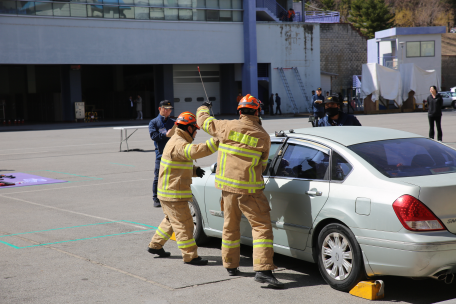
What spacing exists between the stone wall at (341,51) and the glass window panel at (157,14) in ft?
70.8

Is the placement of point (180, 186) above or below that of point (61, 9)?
below

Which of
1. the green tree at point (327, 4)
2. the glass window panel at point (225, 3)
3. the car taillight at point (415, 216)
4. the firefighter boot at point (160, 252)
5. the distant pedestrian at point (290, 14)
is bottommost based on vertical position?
the firefighter boot at point (160, 252)

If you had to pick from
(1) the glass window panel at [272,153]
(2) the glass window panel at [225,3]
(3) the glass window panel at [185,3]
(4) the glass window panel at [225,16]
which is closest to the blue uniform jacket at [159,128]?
(1) the glass window panel at [272,153]

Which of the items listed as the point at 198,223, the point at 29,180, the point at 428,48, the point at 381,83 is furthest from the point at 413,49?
the point at 198,223

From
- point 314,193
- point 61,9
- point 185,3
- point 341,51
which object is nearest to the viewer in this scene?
point 314,193

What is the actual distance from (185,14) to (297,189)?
3826cm

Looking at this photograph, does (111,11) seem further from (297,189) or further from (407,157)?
(407,157)

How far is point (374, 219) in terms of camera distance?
473 cm

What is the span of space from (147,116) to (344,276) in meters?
42.0

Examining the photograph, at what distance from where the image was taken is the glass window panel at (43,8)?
36844mm

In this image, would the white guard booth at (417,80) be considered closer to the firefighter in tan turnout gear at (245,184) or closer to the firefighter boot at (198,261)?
the firefighter boot at (198,261)

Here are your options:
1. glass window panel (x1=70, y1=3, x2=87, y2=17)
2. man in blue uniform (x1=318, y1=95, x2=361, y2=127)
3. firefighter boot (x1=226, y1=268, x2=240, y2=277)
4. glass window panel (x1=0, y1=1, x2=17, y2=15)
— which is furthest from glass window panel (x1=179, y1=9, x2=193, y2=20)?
firefighter boot (x1=226, y1=268, x2=240, y2=277)

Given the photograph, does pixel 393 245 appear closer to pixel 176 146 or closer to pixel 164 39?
pixel 176 146

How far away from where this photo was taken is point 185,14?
138 ft
